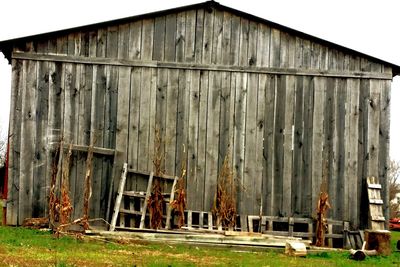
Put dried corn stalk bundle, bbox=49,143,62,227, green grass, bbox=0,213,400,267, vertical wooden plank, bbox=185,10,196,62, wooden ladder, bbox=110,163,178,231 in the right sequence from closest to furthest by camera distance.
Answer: green grass, bbox=0,213,400,267
dried corn stalk bundle, bbox=49,143,62,227
wooden ladder, bbox=110,163,178,231
vertical wooden plank, bbox=185,10,196,62

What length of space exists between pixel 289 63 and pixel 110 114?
179 inches

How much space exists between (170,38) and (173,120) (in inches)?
78.9

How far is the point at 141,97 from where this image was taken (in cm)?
1476

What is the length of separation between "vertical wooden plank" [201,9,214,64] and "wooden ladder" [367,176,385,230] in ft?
16.2

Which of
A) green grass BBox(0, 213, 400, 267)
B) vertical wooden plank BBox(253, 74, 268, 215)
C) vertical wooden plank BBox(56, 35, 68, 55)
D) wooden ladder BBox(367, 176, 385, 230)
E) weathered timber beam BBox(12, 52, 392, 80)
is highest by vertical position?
vertical wooden plank BBox(56, 35, 68, 55)

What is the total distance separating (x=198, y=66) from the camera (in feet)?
48.8

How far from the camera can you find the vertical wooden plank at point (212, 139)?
48.4ft

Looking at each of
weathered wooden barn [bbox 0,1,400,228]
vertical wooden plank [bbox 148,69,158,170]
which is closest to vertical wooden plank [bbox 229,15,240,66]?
weathered wooden barn [bbox 0,1,400,228]

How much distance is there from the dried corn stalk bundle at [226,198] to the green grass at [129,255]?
1.87 meters

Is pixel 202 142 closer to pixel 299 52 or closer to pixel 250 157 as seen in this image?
pixel 250 157

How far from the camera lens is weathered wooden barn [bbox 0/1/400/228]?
47.7 feet

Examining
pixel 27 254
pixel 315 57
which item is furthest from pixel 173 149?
pixel 27 254

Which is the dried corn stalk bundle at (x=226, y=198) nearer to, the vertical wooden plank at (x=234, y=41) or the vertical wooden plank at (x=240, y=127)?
the vertical wooden plank at (x=240, y=127)

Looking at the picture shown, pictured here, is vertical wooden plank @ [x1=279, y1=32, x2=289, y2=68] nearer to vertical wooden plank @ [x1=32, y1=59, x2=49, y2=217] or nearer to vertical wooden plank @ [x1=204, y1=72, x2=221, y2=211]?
vertical wooden plank @ [x1=204, y1=72, x2=221, y2=211]
